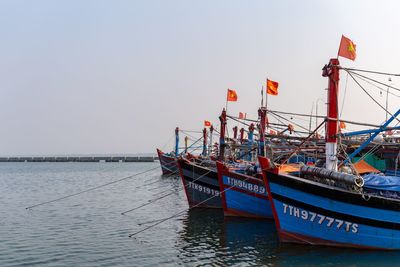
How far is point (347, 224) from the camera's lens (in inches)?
637

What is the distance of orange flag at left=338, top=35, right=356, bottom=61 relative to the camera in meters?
17.9

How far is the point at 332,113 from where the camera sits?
707 inches

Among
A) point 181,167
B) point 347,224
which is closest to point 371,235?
point 347,224

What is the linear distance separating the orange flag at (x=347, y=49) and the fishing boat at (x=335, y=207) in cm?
286

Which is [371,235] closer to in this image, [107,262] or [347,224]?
[347,224]

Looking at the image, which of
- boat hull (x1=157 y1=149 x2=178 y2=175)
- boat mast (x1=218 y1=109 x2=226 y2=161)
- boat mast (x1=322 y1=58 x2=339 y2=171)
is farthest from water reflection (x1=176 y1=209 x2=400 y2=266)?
boat hull (x1=157 y1=149 x2=178 y2=175)

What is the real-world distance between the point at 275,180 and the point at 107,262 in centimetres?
752

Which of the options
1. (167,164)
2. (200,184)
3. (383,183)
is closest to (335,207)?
(383,183)

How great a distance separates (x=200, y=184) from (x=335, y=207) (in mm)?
13383

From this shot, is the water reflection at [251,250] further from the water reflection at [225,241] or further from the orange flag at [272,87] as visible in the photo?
the orange flag at [272,87]

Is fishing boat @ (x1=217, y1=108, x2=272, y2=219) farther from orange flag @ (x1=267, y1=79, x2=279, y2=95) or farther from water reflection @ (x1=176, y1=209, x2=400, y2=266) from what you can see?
orange flag @ (x1=267, y1=79, x2=279, y2=95)

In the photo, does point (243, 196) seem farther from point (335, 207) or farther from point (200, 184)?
point (335, 207)

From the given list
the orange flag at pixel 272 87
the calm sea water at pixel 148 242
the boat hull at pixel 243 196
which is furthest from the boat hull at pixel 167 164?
the orange flag at pixel 272 87

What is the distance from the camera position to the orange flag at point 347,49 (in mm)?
17938
